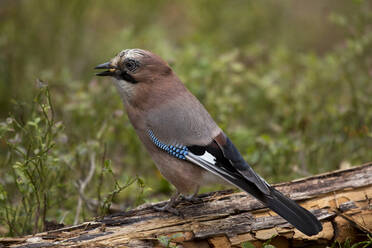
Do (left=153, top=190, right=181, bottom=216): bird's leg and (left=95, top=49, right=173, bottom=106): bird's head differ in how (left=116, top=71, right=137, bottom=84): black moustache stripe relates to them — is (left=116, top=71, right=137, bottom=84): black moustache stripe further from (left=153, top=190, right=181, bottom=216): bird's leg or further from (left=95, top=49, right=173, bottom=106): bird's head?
(left=153, top=190, right=181, bottom=216): bird's leg

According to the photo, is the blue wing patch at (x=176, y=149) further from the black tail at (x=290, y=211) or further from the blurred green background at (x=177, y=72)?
the black tail at (x=290, y=211)

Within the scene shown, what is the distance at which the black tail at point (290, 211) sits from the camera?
3.53 m

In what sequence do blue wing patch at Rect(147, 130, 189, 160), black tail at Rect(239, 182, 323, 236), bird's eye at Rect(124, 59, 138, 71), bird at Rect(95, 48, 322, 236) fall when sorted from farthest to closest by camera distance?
bird's eye at Rect(124, 59, 138, 71)
blue wing patch at Rect(147, 130, 189, 160)
bird at Rect(95, 48, 322, 236)
black tail at Rect(239, 182, 323, 236)

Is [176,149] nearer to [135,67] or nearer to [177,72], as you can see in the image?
[135,67]

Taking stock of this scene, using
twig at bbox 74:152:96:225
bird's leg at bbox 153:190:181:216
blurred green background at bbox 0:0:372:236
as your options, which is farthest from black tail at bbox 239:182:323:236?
twig at bbox 74:152:96:225

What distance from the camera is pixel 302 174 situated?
5352 mm

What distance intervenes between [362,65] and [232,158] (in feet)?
Result: 13.0

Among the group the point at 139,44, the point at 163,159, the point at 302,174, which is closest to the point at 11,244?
the point at 163,159

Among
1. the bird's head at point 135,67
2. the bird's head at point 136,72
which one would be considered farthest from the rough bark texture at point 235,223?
the bird's head at point 135,67

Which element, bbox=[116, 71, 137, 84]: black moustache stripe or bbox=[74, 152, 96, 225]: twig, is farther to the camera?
bbox=[74, 152, 96, 225]: twig

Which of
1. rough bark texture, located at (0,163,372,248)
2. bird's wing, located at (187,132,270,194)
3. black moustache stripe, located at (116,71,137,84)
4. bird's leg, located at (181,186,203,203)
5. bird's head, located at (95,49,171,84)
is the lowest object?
rough bark texture, located at (0,163,372,248)

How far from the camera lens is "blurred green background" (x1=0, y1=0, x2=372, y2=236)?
4.76 m

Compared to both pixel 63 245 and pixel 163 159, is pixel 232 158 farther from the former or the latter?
pixel 63 245

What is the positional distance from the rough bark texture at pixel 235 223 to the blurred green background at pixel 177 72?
347 mm
